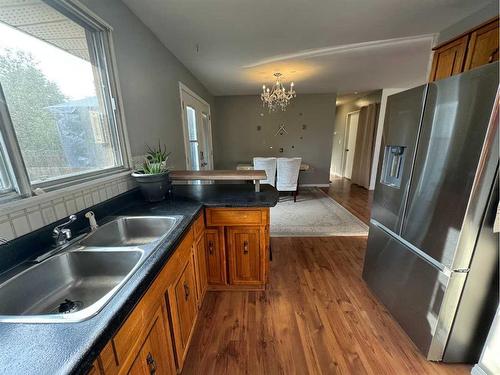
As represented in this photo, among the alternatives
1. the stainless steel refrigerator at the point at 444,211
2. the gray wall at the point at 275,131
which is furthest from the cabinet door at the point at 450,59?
the gray wall at the point at 275,131

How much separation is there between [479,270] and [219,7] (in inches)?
97.4

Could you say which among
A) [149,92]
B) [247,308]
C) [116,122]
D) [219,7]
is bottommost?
[247,308]

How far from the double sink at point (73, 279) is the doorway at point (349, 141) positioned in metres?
6.45

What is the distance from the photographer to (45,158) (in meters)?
1.05

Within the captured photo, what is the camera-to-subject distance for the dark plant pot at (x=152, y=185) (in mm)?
1542

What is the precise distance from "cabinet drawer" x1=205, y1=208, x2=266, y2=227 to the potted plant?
16.1 inches

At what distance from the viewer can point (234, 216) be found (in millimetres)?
1620

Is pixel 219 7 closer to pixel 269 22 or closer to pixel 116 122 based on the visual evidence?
pixel 269 22

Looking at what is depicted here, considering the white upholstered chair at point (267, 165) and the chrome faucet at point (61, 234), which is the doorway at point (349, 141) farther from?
the chrome faucet at point (61, 234)

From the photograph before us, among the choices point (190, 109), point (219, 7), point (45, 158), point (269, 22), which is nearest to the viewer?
point (45, 158)

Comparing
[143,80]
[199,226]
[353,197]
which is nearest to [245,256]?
[199,226]

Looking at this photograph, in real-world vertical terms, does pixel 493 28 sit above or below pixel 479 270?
above

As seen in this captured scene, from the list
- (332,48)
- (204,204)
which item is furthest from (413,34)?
(204,204)

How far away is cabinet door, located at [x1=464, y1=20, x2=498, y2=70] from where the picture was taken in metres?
1.51
